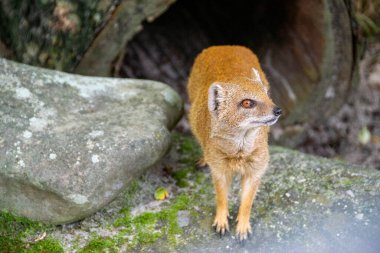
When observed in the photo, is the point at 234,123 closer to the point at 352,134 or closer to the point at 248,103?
the point at 248,103

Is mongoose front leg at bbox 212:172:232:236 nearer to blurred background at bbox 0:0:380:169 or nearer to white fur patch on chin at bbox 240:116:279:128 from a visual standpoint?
A: white fur patch on chin at bbox 240:116:279:128

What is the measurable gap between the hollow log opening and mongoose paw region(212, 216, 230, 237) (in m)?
2.39

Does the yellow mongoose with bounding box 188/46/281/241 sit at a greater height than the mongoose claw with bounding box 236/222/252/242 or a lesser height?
greater

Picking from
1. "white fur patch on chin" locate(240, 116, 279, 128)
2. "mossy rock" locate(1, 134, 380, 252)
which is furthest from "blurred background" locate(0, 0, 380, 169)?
"white fur patch on chin" locate(240, 116, 279, 128)

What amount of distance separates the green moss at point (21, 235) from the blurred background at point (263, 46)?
1.70m

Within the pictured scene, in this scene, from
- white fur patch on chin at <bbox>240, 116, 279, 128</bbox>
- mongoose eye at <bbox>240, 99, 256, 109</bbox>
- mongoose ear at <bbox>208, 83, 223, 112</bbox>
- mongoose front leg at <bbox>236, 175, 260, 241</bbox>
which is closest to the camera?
white fur patch on chin at <bbox>240, 116, 279, 128</bbox>

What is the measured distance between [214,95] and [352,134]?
3417 mm

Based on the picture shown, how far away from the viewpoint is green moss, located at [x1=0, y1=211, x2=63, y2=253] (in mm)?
3654

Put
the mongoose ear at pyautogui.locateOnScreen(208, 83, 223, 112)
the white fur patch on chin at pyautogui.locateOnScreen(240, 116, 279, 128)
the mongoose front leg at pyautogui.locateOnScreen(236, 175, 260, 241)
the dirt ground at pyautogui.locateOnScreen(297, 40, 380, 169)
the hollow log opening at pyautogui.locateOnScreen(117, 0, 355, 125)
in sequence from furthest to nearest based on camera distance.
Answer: the dirt ground at pyautogui.locateOnScreen(297, 40, 380, 169)
the hollow log opening at pyautogui.locateOnScreen(117, 0, 355, 125)
the mongoose front leg at pyautogui.locateOnScreen(236, 175, 260, 241)
the mongoose ear at pyautogui.locateOnScreen(208, 83, 223, 112)
the white fur patch on chin at pyautogui.locateOnScreen(240, 116, 279, 128)

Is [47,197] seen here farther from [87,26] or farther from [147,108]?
[87,26]

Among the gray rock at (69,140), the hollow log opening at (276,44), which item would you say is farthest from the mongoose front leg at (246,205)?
the hollow log opening at (276,44)

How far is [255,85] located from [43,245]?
6.15 feet

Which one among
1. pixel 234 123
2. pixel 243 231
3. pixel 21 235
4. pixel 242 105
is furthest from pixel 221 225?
pixel 21 235

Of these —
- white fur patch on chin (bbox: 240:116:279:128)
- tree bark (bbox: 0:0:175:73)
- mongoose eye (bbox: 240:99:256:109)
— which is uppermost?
mongoose eye (bbox: 240:99:256:109)
